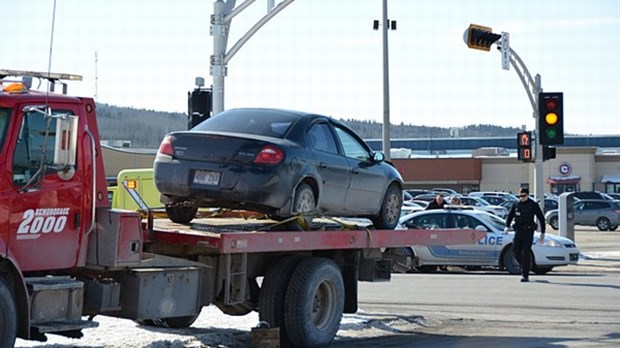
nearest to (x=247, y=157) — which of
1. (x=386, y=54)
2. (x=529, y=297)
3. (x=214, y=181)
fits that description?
(x=214, y=181)

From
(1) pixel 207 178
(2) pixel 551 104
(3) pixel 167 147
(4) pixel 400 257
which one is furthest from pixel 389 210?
(2) pixel 551 104

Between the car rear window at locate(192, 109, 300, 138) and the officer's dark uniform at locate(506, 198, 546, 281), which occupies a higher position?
the car rear window at locate(192, 109, 300, 138)

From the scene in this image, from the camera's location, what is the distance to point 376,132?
17425 centimetres

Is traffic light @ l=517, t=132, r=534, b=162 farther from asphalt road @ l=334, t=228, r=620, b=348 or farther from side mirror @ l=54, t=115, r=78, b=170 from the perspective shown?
side mirror @ l=54, t=115, r=78, b=170

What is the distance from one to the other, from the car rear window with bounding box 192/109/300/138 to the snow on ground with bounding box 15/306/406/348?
2.22 meters

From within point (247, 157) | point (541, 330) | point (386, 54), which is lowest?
point (541, 330)

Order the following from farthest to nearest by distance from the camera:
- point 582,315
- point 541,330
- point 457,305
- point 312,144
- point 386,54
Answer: point 386,54
point 457,305
point 582,315
point 541,330
point 312,144

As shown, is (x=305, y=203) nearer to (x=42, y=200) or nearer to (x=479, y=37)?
(x=42, y=200)

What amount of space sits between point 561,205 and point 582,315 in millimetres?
14431

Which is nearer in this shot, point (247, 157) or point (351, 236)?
point (247, 157)

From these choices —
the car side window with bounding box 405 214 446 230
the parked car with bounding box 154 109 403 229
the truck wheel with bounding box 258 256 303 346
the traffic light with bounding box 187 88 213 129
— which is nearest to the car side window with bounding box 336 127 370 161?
the parked car with bounding box 154 109 403 229

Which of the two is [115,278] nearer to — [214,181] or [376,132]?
[214,181]

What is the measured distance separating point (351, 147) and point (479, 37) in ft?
48.7

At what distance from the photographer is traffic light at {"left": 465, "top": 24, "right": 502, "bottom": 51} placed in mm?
27062
